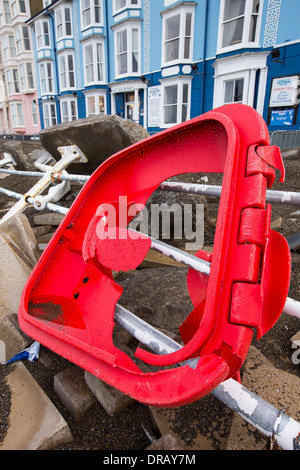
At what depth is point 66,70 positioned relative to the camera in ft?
61.3

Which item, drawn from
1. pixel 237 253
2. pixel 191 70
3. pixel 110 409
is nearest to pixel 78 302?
pixel 110 409

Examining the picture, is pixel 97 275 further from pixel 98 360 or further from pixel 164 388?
pixel 164 388

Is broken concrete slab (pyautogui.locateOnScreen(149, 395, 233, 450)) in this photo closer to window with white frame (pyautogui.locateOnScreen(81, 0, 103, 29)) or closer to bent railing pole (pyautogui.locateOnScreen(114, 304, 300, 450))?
bent railing pole (pyautogui.locateOnScreen(114, 304, 300, 450))

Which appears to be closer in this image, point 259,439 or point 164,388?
point 164,388

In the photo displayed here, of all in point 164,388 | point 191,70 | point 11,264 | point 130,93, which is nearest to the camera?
point 164,388

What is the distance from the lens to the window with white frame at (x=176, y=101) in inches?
522

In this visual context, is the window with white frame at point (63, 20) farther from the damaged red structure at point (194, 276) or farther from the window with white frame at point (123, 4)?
the damaged red structure at point (194, 276)

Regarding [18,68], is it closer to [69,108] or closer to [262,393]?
[69,108]

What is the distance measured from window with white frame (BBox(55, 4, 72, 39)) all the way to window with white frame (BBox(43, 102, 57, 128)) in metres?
4.57

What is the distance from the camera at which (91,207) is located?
1805 mm

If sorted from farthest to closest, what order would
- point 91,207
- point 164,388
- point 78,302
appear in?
1. point 91,207
2. point 78,302
3. point 164,388

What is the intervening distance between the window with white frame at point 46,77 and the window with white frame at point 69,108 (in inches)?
81.3

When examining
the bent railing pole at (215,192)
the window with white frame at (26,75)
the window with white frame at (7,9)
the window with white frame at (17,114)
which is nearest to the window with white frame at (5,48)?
the window with white frame at (7,9)

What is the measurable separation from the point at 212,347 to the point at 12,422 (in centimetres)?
106
